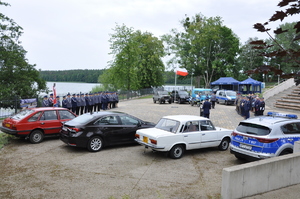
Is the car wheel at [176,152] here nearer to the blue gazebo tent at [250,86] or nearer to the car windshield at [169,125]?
the car windshield at [169,125]

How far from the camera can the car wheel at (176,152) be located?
9.16 metres

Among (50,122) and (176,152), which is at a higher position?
(50,122)

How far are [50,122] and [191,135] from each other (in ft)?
20.0

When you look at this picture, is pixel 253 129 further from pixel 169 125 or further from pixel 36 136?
pixel 36 136

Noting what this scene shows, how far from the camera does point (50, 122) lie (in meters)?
11.5

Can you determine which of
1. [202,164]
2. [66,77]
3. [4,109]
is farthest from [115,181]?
[66,77]

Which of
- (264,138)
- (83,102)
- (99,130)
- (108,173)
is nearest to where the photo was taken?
(108,173)

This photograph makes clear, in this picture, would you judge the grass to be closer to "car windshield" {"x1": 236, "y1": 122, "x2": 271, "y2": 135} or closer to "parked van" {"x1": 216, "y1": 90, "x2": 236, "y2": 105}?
"car windshield" {"x1": 236, "y1": 122, "x2": 271, "y2": 135}

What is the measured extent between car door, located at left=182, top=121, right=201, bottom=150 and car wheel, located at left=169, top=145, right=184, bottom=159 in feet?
0.88

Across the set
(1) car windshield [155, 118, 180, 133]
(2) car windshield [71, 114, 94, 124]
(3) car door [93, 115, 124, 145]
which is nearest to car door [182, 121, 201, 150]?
(1) car windshield [155, 118, 180, 133]

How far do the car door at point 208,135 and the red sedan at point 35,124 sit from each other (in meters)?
6.14

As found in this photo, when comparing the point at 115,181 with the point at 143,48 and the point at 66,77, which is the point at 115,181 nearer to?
the point at 143,48

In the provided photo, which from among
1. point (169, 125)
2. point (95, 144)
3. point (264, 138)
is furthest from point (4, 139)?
point (264, 138)

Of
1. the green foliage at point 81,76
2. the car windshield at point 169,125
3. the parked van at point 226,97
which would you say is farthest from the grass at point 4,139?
the green foliage at point 81,76
